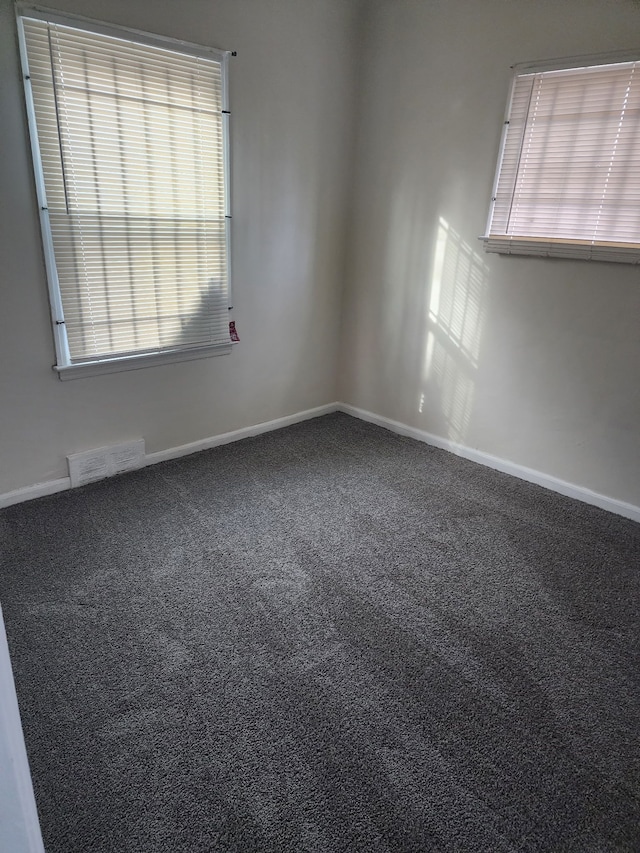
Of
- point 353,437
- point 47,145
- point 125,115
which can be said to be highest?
point 125,115

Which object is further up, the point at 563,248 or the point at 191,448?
the point at 563,248

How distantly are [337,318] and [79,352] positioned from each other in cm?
183

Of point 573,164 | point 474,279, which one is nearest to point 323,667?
point 474,279

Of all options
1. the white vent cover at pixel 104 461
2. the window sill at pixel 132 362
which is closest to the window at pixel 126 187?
the window sill at pixel 132 362

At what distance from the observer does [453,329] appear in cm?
322

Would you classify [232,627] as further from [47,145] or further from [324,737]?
[47,145]

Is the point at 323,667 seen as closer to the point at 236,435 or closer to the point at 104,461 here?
the point at 104,461

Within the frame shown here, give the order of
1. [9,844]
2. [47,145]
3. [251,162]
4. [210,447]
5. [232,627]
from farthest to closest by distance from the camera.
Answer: [210,447] < [251,162] < [47,145] < [232,627] < [9,844]

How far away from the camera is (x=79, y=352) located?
2.58 m

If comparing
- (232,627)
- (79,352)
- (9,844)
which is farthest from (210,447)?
(9,844)

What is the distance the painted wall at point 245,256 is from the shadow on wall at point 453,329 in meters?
0.77

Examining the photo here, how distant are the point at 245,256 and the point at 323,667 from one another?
2.28 m

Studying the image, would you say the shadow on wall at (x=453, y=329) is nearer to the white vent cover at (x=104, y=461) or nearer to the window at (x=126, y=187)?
the window at (x=126, y=187)

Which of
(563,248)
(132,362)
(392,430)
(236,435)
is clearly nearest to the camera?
(563,248)
